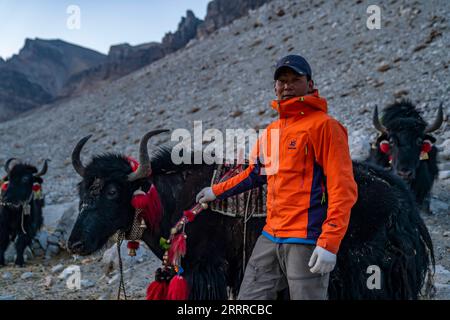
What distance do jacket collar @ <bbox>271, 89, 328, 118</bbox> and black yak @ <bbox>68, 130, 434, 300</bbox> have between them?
889 mm

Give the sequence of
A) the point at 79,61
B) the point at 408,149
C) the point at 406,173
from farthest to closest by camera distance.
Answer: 1. the point at 79,61
2. the point at 408,149
3. the point at 406,173

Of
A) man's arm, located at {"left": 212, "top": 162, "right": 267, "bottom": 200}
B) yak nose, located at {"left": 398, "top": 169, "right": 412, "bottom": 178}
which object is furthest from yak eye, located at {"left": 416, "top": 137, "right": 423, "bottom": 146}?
man's arm, located at {"left": 212, "top": 162, "right": 267, "bottom": 200}

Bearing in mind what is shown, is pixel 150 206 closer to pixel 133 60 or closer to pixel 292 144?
pixel 292 144

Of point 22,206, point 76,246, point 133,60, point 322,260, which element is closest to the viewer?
point 322,260

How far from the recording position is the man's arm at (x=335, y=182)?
1864 mm

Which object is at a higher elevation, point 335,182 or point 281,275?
point 335,182

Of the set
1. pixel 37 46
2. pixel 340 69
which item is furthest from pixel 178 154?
pixel 37 46

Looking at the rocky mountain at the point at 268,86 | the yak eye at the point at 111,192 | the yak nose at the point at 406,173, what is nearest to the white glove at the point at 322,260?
the yak eye at the point at 111,192

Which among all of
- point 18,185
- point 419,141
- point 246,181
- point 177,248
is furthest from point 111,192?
point 18,185

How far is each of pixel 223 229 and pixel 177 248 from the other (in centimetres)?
40

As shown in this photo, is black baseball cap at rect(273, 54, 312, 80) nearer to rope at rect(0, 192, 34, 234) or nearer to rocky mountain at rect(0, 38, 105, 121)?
rope at rect(0, 192, 34, 234)

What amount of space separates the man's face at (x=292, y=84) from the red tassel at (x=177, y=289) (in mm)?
1341

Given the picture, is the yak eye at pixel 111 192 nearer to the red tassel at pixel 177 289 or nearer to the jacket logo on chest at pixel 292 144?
the red tassel at pixel 177 289

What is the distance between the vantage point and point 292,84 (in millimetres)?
2195
